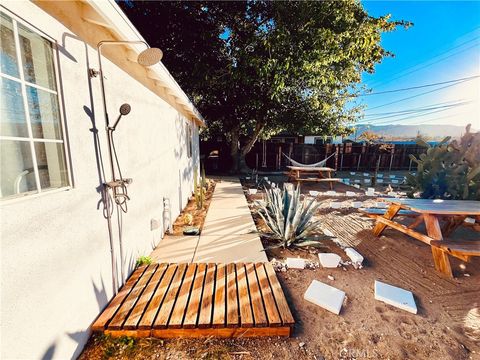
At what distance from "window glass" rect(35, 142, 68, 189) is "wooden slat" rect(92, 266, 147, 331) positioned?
113 centimetres

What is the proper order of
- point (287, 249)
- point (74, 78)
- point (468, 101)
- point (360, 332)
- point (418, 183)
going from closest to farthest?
point (74, 78) → point (360, 332) → point (287, 249) → point (418, 183) → point (468, 101)

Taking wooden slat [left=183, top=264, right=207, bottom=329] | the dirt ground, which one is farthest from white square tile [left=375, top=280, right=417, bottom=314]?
wooden slat [left=183, top=264, right=207, bottom=329]

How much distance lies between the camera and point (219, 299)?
1841mm

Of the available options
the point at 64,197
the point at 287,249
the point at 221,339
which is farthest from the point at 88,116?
the point at 287,249

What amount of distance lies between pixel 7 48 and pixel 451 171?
6121 millimetres

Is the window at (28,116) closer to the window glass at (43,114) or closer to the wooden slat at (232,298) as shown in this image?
the window glass at (43,114)

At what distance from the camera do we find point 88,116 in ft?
5.42

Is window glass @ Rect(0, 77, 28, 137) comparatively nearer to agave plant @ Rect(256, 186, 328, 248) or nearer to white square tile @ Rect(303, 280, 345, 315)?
white square tile @ Rect(303, 280, 345, 315)

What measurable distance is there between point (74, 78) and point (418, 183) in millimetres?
5782

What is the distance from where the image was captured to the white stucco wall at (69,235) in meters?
1.04

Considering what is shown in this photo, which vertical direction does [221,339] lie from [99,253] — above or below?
below

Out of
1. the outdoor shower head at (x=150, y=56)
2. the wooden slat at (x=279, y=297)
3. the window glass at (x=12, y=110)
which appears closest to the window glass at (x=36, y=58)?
the window glass at (x=12, y=110)

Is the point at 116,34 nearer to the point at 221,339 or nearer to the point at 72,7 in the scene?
the point at 72,7

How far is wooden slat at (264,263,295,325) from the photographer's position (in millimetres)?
1618
